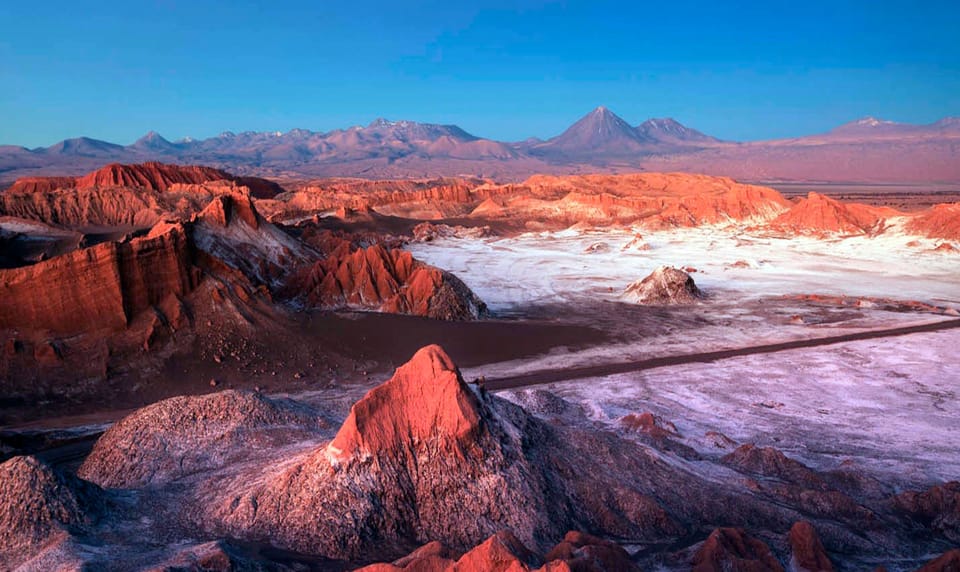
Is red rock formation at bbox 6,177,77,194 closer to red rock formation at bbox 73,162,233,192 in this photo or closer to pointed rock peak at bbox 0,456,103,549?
red rock formation at bbox 73,162,233,192

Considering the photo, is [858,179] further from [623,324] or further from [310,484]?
[310,484]

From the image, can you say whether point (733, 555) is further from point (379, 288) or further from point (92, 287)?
point (379, 288)

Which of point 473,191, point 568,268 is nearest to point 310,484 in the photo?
point 568,268

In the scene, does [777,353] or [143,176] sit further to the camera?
[143,176]

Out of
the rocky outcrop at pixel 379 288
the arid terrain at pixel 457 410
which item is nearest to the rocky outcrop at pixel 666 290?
the arid terrain at pixel 457 410

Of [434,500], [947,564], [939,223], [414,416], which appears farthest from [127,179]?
[947,564]

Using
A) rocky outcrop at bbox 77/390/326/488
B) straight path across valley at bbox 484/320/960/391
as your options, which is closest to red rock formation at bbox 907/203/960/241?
straight path across valley at bbox 484/320/960/391
